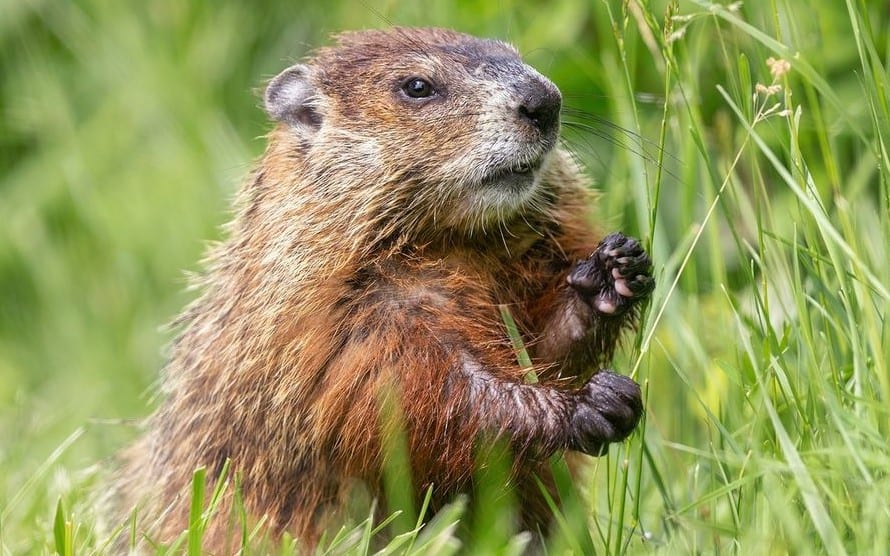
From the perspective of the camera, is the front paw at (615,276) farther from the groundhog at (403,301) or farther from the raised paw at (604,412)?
the raised paw at (604,412)

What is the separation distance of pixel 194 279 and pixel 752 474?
2.41 metres

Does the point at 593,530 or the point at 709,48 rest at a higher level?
the point at 709,48

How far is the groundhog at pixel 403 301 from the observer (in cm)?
368

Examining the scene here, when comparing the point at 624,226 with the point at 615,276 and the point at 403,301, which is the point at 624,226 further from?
the point at 403,301

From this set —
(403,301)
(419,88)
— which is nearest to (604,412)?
(403,301)

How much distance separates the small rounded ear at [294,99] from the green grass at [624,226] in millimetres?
478

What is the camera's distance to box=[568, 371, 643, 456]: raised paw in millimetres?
3500

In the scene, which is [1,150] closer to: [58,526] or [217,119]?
[217,119]

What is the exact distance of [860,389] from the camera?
3248 mm

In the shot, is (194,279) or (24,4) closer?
(194,279)

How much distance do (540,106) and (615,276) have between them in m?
0.54

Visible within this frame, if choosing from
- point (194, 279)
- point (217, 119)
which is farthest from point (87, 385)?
point (194, 279)

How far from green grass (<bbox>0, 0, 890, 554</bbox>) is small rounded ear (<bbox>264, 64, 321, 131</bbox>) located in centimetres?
48

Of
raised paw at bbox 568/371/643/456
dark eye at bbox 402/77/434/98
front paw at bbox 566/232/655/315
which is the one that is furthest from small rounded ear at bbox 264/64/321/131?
raised paw at bbox 568/371/643/456
